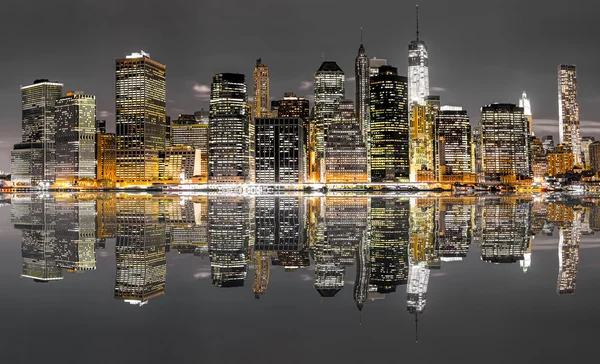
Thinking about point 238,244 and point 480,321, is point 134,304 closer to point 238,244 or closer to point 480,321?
point 480,321

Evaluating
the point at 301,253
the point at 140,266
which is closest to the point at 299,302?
the point at 140,266

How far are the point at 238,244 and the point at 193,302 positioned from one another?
10863mm

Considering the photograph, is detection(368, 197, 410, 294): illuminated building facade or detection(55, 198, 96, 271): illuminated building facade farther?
detection(55, 198, 96, 271): illuminated building facade

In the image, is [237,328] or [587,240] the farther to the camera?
[587,240]

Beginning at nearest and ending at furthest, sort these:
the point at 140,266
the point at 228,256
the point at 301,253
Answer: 1. the point at 140,266
2. the point at 228,256
3. the point at 301,253

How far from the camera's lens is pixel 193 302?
11797mm

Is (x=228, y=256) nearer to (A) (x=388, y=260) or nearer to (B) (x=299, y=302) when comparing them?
(A) (x=388, y=260)

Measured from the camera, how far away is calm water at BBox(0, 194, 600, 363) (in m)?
8.48

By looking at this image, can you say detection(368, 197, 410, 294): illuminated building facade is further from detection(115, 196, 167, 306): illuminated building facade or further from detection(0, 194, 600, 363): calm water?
detection(115, 196, 167, 306): illuminated building facade

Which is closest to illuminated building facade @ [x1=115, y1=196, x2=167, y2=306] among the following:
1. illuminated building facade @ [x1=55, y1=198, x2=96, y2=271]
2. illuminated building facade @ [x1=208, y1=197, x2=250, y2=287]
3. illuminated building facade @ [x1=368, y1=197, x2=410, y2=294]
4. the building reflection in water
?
the building reflection in water

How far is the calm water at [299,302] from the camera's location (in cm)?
848

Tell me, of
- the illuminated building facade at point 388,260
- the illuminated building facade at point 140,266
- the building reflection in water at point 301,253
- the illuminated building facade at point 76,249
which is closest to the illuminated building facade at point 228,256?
the building reflection in water at point 301,253

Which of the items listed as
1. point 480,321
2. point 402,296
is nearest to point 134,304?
point 402,296

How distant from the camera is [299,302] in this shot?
11945mm
